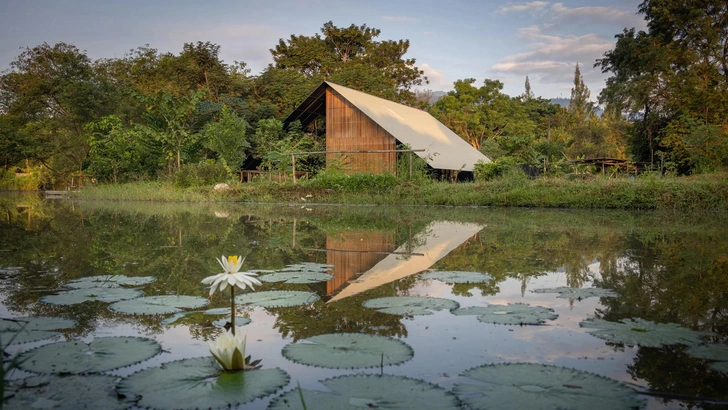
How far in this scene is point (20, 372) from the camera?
7.63ft

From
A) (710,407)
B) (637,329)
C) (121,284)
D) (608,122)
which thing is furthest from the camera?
(608,122)

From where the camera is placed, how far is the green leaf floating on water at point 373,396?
1.96m

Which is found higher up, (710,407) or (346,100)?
(346,100)

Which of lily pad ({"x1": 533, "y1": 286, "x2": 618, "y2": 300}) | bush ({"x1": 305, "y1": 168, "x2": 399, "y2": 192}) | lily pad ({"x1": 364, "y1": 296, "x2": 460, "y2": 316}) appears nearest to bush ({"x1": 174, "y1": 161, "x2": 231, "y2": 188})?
bush ({"x1": 305, "y1": 168, "x2": 399, "y2": 192})

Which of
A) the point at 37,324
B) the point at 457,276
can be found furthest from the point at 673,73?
the point at 37,324

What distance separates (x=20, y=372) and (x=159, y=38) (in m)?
23.2

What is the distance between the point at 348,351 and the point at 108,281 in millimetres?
2791

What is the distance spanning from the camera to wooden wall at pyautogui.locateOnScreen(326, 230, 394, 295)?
474cm

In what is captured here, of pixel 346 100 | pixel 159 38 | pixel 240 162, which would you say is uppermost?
pixel 159 38

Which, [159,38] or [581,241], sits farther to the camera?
[159,38]

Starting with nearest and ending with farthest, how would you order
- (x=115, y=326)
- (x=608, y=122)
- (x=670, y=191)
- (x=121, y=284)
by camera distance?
(x=115, y=326), (x=121, y=284), (x=670, y=191), (x=608, y=122)

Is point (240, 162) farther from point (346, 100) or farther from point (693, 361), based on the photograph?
point (693, 361)

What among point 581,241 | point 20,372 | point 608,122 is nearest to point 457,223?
point 581,241

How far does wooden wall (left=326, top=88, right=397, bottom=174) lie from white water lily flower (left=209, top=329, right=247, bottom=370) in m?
17.9
